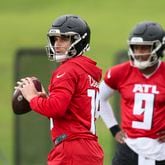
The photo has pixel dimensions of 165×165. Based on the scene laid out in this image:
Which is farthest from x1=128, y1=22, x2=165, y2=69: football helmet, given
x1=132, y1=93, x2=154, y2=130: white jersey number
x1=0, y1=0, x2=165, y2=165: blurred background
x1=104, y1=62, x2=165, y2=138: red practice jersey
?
x1=0, y1=0, x2=165, y2=165: blurred background

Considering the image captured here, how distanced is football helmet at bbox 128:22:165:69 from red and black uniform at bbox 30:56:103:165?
1231mm

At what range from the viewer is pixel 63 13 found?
2159 centimetres

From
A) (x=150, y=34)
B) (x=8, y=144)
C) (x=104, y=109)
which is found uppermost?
(x=150, y=34)

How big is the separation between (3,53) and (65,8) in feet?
8.34

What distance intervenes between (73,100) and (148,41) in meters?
1.62

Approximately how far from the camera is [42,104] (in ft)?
27.4

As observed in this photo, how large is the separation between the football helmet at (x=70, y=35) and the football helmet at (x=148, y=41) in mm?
1187

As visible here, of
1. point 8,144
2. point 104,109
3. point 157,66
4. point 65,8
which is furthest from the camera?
point 65,8

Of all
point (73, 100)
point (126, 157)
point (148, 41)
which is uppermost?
point (148, 41)

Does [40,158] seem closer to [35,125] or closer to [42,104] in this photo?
[35,125]

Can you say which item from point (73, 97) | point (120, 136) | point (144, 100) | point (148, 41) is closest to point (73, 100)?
point (73, 97)

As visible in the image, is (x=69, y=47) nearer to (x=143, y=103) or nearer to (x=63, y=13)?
(x=143, y=103)

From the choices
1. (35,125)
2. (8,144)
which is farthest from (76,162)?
(8,144)

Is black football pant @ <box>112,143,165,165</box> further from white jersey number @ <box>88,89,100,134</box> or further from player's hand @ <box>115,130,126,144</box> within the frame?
white jersey number @ <box>88,89,100,134</box>
